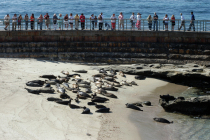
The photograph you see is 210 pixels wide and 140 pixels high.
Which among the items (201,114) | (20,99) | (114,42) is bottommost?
(201,114)

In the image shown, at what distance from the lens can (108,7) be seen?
241ft

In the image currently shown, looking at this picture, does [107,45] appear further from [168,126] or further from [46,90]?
[168,126]

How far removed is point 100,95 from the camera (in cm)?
1786

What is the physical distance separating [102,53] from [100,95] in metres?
10.6

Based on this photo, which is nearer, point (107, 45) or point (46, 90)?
point (46, 90)

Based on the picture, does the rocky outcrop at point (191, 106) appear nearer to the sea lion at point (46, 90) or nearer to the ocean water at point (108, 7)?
the sea lion at point (46, 90)

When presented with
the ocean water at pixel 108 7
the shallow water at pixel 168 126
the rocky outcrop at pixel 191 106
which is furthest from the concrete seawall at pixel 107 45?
the ocean water at pixel 108 7

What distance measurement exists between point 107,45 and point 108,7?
46847mm

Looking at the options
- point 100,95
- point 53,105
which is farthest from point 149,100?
point 53,105

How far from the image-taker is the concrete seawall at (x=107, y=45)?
27281 millimetres

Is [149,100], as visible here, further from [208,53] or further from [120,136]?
[208,53]

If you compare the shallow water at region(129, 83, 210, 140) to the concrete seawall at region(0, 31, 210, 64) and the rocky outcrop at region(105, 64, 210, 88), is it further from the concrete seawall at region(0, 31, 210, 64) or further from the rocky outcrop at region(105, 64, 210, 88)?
the concrete seawall at region(0, 31, 210, 64)

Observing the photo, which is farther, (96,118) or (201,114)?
(201,114)

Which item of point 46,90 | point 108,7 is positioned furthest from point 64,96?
point 108,7
